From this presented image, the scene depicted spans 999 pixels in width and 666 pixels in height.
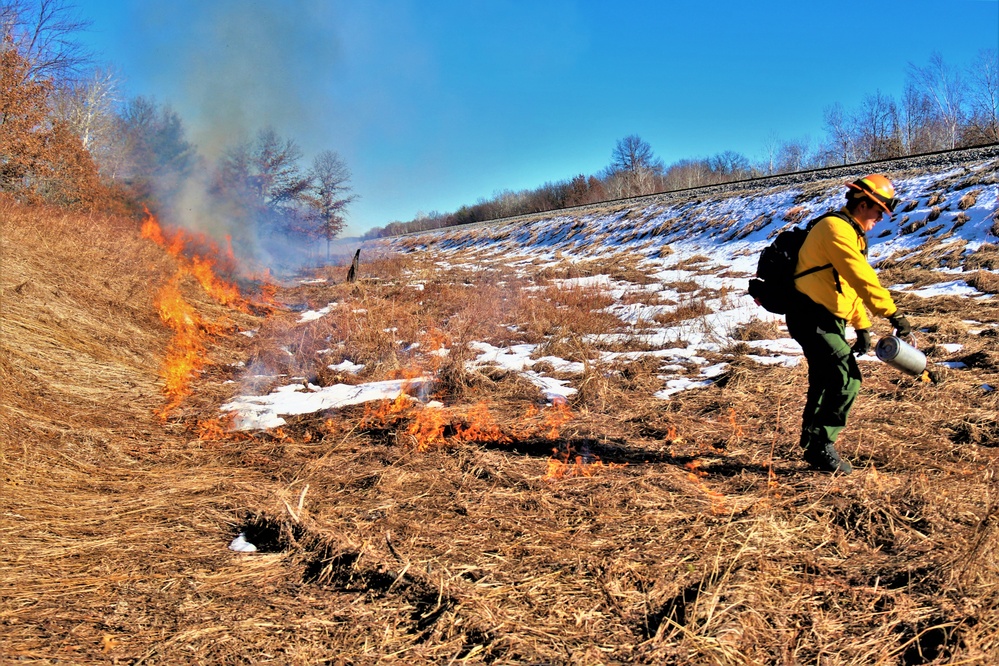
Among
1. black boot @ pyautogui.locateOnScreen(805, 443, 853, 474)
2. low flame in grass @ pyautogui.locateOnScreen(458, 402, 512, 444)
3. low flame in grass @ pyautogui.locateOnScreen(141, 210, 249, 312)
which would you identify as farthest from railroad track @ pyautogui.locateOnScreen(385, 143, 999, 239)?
low flame in grass @ pyautogui.locateOnScreen(141, 210, 249, 312)

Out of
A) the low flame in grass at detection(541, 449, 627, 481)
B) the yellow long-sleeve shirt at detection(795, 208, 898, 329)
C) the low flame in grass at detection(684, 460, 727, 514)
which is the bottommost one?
the low flame in grass at detection(684, 460, 727, 514)

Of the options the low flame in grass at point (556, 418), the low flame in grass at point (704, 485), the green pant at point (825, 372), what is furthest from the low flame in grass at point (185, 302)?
the green pant at point (825, 372)

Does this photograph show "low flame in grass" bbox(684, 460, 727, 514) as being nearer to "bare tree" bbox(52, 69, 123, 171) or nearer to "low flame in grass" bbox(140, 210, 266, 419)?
"low flame in grass" bbox(140, 210, 266, 419)

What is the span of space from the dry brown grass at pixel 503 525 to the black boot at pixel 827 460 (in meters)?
0.08

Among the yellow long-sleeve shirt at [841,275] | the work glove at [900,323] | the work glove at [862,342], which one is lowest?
the work glove at [862,342]

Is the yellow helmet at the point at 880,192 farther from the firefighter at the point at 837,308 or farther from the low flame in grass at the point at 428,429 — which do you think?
the low flame in grass at the point at 428,429

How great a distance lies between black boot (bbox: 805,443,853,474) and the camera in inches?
131

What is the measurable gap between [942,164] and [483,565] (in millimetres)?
18285

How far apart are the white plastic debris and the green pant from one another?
3387mm

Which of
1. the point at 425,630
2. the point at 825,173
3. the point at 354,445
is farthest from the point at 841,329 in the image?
the point at 825,173

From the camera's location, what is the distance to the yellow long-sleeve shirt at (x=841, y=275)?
306 centimetres

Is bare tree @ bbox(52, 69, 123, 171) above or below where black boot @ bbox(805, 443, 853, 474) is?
above

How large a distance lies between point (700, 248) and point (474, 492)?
49.7 ft

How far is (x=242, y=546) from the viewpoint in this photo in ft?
9.23
